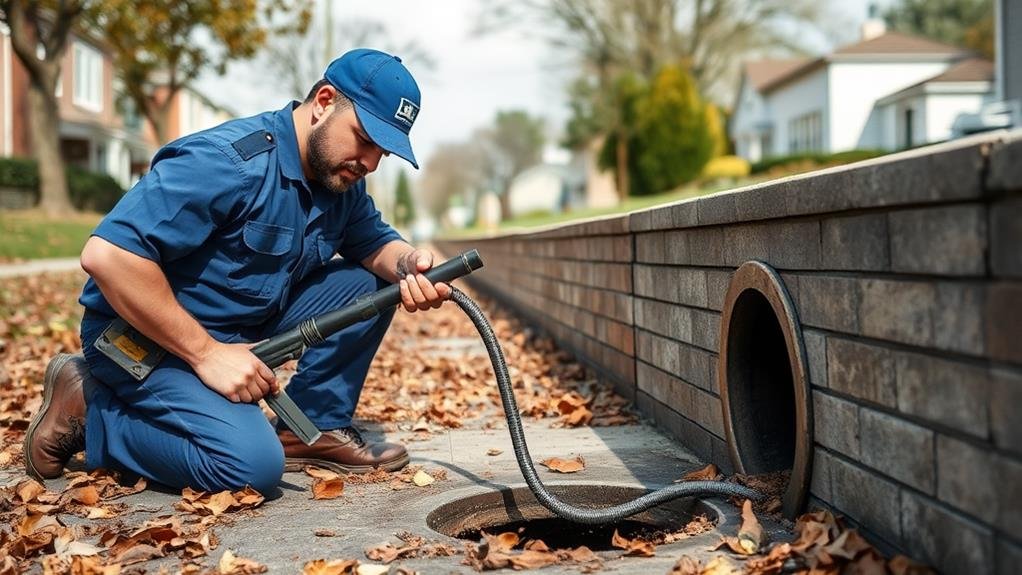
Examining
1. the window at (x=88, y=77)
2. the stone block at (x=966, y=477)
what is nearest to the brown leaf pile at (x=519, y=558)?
the stone block at (x=966, y=477)

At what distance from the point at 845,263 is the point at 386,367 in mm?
5234

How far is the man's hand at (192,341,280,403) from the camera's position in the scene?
3.85 metres

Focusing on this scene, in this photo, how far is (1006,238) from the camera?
1974mm

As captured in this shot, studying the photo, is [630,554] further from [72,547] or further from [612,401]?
[612,401]

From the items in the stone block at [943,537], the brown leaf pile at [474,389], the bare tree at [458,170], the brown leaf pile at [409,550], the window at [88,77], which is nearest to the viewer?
the stone block at [943,537]


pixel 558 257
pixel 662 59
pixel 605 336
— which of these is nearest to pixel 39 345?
pixel 558 257

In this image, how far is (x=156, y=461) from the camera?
12.8 ft

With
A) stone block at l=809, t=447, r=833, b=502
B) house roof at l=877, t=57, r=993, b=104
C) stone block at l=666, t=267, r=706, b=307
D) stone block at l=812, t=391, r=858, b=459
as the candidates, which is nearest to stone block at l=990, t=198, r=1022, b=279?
stone block at l=812, t=391, r=858, b=459

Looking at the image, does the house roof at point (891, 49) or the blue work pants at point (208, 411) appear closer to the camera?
the blue work pants at point (208, 411)

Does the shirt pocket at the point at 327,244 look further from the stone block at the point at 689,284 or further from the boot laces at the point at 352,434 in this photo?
the stone block at the point at 689,284

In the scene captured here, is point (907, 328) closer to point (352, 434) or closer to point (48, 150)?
point (352, 434)

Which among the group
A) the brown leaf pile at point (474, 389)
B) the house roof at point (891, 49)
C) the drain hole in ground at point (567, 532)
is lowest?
the drain hole in ground at point (567, 532)

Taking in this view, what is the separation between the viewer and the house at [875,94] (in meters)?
33.9

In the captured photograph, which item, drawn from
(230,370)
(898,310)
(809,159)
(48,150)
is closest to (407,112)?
(230,370)
